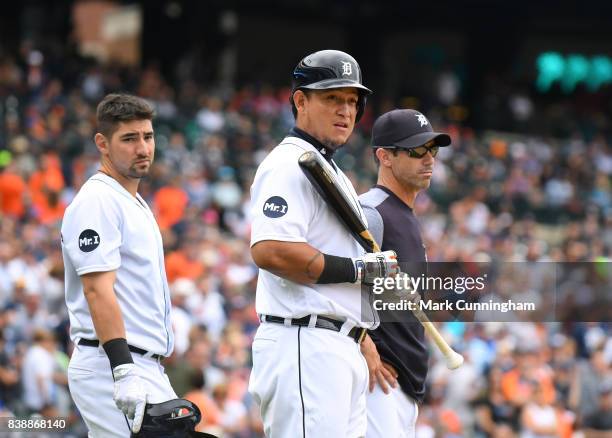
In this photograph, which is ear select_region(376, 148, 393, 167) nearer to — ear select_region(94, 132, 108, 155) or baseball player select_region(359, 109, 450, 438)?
baseball player select_region(359, 109, 450, 438)

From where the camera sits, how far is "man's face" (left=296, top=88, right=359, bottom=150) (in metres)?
4.18

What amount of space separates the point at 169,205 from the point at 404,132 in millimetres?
8888

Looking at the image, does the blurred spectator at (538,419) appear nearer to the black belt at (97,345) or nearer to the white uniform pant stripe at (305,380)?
the white uniform pant stripe at (305,380)

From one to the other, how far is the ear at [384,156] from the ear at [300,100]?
0.70 m

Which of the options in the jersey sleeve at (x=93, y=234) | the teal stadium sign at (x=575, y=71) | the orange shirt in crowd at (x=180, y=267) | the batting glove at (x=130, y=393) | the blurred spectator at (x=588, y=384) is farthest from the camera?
the teal stadium sign at (x=575, y=71)

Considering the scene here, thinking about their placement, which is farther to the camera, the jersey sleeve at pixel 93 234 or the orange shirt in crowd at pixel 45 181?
the orange shirt in crowd at pixel 45 181

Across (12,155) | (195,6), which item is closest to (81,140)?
(12,155)

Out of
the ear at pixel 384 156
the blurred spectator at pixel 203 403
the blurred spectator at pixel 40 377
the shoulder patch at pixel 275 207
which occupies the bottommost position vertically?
the blurred spectator at pixel 203 403

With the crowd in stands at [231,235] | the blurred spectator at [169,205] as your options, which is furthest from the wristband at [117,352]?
the blurred spectator at [169,205]

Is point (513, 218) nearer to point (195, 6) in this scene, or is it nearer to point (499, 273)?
point (195, 6)

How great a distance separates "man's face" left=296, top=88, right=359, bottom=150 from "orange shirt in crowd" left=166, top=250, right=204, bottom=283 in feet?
23.8

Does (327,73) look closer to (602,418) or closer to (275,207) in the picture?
(275,207)

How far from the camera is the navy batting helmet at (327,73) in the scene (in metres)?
4.14

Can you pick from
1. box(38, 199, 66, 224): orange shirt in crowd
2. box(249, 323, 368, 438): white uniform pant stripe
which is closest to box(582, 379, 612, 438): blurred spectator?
box(38, 199, 66, 224): orange shirt in crowd
